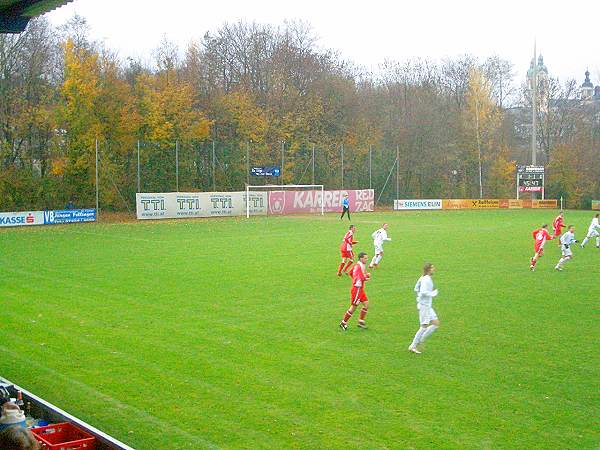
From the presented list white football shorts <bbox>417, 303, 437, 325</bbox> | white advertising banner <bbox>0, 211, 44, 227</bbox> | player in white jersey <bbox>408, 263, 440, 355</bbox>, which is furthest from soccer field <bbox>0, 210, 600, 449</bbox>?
white advertising banner <bbox>0, 211, 44, 227</bbox>

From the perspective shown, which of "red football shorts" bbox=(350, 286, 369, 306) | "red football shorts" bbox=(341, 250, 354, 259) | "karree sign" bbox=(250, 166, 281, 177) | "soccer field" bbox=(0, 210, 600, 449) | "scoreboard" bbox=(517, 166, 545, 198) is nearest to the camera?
"soccer field" bbox=(0, 210, 600, 449)

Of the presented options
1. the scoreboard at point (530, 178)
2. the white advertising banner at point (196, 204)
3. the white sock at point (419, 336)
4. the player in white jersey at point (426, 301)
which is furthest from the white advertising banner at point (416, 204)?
the player in white jersey at point (426, 301)

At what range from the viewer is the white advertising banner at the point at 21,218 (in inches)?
1697

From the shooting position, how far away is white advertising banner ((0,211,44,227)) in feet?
141

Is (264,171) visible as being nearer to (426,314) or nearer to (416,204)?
(416,204)

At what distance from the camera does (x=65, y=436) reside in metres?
8.27

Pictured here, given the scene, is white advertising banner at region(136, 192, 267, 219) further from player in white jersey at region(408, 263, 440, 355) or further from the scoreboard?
player in white jersey at region(408, 263, 440, 355)

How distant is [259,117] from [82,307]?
49.6 meters

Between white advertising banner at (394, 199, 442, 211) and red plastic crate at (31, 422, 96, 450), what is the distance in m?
59.9

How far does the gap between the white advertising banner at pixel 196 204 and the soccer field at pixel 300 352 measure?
868 inches

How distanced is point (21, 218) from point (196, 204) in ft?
43.5

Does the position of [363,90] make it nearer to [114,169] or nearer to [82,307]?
[114,169]

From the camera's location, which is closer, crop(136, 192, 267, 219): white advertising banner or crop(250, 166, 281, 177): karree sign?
crop(136, 192, 267, 219): white advertising banner

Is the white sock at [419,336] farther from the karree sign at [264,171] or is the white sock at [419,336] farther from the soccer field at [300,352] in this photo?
the karree sign at [264,171]
